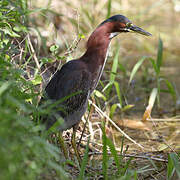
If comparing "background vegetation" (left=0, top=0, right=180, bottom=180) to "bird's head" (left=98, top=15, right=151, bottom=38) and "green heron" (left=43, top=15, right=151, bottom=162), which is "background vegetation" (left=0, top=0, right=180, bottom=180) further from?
"bird's head" (left=98, top=15, right=151, bottom=38)

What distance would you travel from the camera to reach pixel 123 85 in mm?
4984

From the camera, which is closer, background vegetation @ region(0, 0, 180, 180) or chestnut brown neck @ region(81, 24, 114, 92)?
background vegetation @ region(0, 0, 180, 180)

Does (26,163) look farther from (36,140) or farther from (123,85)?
(123,85)

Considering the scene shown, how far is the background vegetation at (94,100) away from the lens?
1.75 metres

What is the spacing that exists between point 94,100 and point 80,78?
0.61 metres

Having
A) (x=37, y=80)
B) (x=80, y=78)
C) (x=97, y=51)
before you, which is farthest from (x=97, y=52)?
(x=37, y=80)

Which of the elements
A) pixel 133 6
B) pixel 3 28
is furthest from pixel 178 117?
pixel 133 6

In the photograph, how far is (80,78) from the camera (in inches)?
118

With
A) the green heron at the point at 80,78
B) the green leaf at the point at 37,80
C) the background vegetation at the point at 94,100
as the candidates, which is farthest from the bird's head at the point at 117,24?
the green leaf at the point at 37,80

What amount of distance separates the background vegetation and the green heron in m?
0.15

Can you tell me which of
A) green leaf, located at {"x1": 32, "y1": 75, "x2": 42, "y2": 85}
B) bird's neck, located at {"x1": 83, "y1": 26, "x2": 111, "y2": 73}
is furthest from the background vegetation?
bird's neck, located at {"x1": 83, "y1": 26, "x2": 111, "y2": 73}

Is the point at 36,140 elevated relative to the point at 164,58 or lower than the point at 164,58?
elevated

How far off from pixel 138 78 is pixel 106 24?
7.75 ft

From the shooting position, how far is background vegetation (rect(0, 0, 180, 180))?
1.75m
